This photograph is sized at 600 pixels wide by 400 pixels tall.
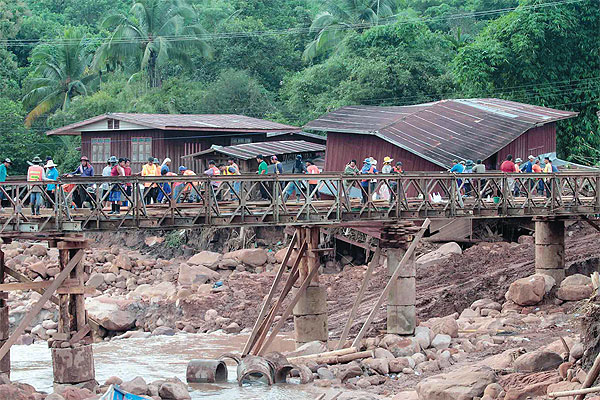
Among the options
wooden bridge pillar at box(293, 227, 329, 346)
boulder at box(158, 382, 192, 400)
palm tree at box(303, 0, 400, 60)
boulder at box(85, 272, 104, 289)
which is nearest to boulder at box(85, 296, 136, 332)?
boulder at box(85, 272, 104, 289)

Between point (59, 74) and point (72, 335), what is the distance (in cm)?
4261

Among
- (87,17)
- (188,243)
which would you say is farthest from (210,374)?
(87,17)

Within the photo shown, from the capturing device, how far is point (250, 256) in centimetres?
4334

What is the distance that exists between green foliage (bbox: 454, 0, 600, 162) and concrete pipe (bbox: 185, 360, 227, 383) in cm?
3003

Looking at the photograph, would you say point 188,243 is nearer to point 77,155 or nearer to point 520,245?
point 77,155

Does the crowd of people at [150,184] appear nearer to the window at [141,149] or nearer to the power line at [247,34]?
the window at [141,149]

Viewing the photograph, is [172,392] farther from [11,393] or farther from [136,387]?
[11,393]

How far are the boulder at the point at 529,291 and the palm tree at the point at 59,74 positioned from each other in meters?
36.6

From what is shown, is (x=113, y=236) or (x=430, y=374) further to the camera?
(x=113, y=236)

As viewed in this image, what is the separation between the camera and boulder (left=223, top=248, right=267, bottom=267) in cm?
4322

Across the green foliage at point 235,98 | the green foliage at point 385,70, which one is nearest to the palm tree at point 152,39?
the green foliage at point 235,98

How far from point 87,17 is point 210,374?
5674 centimetres

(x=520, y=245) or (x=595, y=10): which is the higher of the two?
(x=595, y=10)

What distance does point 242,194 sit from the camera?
77.7 feet
